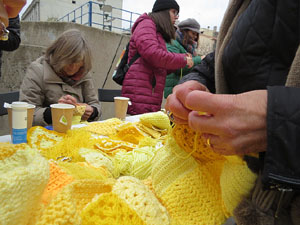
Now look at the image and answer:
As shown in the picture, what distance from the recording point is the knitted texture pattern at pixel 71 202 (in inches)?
14.8

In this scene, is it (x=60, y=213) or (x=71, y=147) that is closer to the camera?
(x=60, y=213)

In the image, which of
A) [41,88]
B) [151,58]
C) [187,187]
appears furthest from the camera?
[151,58]

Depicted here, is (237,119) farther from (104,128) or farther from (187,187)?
(104,128)

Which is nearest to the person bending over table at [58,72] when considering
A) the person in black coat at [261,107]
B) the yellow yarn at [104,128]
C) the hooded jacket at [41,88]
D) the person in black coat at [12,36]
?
the hooded jacket at [41,88]

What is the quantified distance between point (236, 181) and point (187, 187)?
166mm

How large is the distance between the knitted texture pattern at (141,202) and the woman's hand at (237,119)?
0.21 metres

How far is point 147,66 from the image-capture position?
6.40 feet

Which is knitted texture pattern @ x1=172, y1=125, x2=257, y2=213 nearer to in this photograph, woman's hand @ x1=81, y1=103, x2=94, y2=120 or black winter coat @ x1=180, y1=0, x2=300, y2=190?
black winter coat @ x1=180, y1=0, x2=300, y2=190

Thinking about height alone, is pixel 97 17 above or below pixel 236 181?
above

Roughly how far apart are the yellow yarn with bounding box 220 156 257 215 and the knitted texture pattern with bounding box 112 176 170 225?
144mm

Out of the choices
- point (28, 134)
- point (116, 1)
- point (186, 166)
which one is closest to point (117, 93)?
point (28, 134)

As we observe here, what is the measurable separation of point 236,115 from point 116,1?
16239mm

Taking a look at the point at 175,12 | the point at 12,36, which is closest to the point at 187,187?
the point at 12,36

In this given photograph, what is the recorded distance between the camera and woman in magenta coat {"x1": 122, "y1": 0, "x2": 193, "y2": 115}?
72.4 inches
